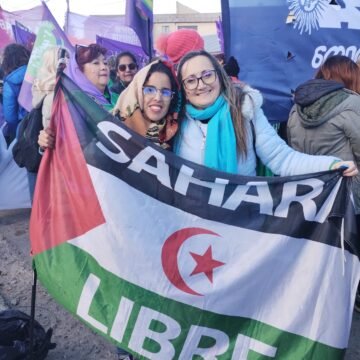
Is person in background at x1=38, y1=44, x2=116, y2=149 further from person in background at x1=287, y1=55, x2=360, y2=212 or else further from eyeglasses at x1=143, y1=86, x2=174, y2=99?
person in background at x1=287, y1=55, x2=360, y2=212

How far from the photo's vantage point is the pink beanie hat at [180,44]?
2766 millimetres

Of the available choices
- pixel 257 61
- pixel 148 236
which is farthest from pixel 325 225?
pixel 257 61

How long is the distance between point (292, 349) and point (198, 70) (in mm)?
1397

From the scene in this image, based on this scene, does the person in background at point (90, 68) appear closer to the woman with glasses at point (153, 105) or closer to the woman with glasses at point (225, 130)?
the woman with glasses at point (153, 105)

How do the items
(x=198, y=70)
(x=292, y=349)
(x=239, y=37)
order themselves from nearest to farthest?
(x=292, y=349), (x=198, y=70), (x=239, y=37)

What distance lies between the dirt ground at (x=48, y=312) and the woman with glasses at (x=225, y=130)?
130cm

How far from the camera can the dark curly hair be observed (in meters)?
4.62

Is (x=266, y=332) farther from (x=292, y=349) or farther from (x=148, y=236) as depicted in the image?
(x=148, y=236)

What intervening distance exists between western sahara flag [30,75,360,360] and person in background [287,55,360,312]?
818 mm

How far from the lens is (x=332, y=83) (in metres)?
→ 2.72

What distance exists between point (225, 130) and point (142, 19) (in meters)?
3.22

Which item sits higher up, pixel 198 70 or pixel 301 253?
pixel 198 70

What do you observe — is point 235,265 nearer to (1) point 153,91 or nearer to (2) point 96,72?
(1) point 153,91

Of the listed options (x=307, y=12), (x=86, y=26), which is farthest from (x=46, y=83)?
(x=86, y=26)
